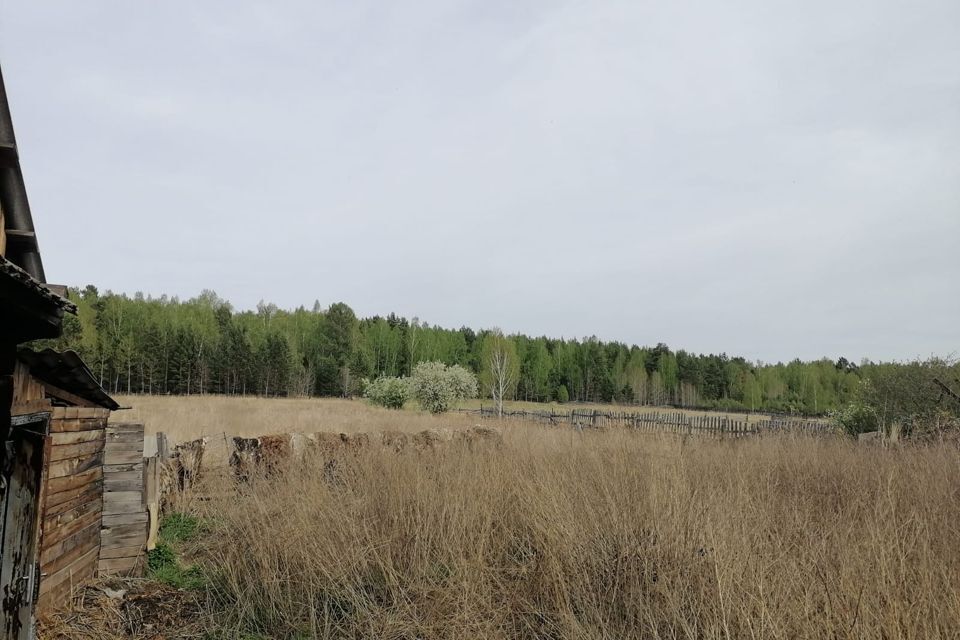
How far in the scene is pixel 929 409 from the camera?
14.7 m

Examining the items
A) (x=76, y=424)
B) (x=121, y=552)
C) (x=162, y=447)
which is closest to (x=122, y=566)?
(x=121, y=552)

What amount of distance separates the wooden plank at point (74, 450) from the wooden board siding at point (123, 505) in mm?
281

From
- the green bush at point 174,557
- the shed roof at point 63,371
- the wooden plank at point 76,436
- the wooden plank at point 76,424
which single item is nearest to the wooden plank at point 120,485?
the wooden plank at point 76,436

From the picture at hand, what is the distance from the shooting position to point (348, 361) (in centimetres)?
5200

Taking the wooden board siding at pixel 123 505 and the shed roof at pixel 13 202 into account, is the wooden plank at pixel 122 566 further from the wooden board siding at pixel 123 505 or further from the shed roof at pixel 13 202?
the shed roof at pixel 13 202

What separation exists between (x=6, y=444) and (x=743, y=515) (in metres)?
4.40

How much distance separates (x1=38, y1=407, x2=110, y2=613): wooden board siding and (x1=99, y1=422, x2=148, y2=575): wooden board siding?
4.0 inches

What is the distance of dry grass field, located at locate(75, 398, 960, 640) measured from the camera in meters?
2.63

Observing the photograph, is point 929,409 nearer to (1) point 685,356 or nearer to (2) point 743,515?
(2) point 743,515

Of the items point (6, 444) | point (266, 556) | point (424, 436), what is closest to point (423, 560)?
point (266, 556)

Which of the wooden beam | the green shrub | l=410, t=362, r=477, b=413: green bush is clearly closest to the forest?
l=410, t=362, r=477, b=413: green bush

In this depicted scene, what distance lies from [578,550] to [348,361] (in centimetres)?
4996

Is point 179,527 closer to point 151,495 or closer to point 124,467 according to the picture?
point 151,495

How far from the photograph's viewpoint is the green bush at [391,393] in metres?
32.2
